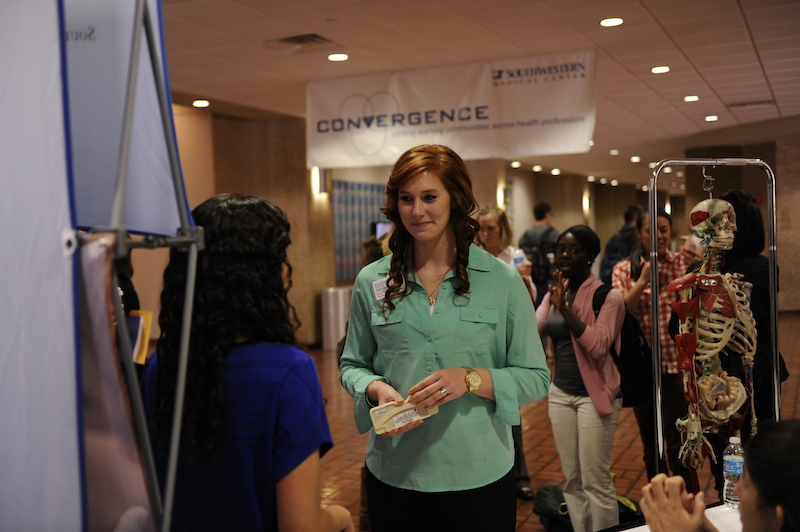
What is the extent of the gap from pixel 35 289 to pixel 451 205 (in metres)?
1.33

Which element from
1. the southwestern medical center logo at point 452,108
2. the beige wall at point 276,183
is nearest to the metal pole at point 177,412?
the southwestern medical center logo at point 452,108

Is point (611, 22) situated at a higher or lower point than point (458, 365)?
higher

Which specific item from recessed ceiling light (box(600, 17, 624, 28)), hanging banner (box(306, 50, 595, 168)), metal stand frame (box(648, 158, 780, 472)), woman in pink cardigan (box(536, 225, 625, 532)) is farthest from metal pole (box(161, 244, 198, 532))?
hanging banner (box(306, 50, 595, 168))

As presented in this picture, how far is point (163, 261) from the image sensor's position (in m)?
9.93

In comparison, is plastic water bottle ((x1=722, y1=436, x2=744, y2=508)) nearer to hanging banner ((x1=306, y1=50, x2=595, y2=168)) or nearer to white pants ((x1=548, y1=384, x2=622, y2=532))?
white pants ((x1=548, y1=384, x2=622, y2=532))

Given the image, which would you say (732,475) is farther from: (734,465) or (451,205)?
(451,205)

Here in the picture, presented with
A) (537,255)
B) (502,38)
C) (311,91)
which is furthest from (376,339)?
(537,255)

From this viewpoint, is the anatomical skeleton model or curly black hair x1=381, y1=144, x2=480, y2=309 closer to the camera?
curly black hair x1=381, y1=144, x2=480, y2=309

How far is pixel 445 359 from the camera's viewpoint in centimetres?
202

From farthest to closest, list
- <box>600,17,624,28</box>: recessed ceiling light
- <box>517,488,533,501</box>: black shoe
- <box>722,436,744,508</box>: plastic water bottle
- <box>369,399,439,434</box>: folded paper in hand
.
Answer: <box>600,17,624,28</box>: recessed ceiling light < <box>517,488,533,501</box>: black shoe < <box>722,436,744,508</box>: plastic water bottle < <box>369,399,439,434</box>: folded paper in hand

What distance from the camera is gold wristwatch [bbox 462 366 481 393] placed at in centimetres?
193

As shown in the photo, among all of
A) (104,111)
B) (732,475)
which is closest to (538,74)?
(732,475)

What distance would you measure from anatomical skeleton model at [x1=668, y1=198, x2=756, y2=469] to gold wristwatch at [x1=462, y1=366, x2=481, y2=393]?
32.9 inches

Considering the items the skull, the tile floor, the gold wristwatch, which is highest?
the skull
